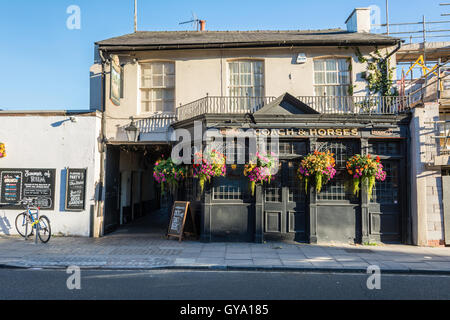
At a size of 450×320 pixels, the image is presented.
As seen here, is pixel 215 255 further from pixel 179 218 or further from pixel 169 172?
pixel 169 172

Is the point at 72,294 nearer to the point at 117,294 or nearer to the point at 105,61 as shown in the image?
the point at 117,294

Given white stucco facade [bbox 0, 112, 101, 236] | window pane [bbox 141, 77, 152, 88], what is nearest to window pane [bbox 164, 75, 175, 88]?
window pane [bbox 141, 77, 152, 88]

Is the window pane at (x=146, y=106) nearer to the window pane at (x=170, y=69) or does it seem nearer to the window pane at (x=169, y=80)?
the window pane at (x=169, y=80)

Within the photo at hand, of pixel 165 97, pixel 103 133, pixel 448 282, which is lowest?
pixel 448 282

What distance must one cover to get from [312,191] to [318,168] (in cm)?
96

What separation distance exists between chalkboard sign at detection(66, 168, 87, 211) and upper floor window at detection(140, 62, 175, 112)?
3.42 m

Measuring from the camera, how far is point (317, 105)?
11.1 meters

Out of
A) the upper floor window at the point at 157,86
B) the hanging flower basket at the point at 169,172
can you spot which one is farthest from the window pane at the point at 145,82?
the hanging flower basket at the point at 169,172

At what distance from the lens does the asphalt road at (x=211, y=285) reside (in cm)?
546

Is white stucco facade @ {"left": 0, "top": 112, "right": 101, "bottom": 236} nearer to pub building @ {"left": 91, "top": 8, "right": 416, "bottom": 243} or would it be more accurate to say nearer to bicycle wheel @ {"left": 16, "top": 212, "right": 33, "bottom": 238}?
bicycle wheel @ {"left": 16, "top": 212, "right": 33, "bottom": 238}
